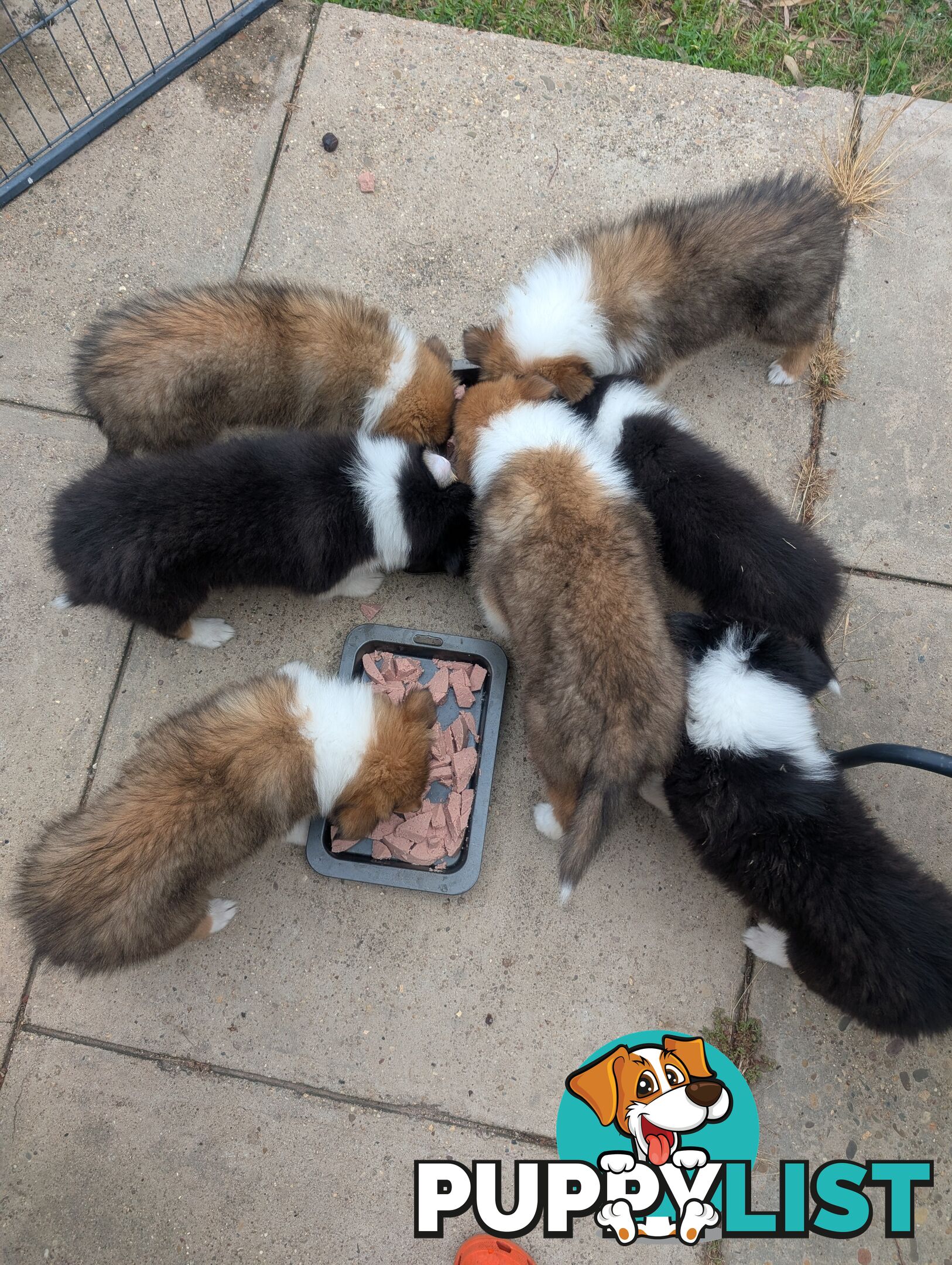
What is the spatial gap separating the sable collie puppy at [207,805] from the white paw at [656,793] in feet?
2.50

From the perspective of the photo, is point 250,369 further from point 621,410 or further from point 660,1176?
point 660,1176

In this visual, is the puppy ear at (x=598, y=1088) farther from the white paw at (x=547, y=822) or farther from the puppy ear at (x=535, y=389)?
the puppy ear at (x=535, y=389)

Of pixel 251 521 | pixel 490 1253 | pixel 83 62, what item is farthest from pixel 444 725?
pixel 83 62

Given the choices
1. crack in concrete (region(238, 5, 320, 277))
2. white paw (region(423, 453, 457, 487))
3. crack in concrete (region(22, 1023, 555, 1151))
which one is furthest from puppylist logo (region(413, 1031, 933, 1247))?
crack in concrete (region(238, 5, 320, 277))

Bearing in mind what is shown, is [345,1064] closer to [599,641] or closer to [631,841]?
[631,841]

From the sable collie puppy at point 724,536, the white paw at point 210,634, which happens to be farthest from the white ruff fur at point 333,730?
the sable collie puppy at point 724,536

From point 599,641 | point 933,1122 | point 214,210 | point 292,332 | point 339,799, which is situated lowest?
point 933,1122

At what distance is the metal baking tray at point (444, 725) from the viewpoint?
300 cm

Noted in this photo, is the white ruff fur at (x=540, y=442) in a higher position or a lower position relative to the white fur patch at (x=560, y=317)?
lower

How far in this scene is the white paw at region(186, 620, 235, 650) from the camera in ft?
10.5

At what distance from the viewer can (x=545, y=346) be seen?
3170 millimetres

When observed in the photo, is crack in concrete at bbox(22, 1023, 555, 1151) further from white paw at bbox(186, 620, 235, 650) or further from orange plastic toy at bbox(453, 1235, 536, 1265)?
white paw at bbox(186, 620, 235, 650)

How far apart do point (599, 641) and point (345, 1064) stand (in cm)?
171

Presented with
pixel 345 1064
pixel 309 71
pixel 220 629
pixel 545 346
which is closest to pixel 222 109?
pixel 309 71
